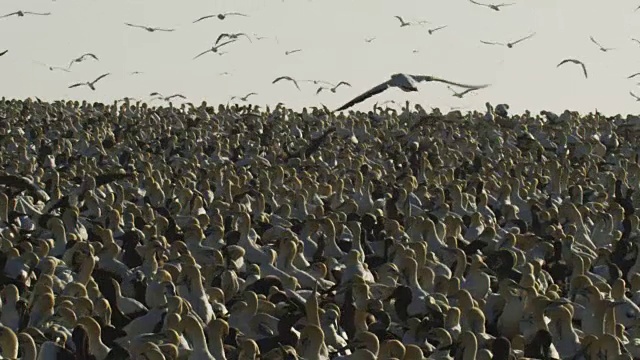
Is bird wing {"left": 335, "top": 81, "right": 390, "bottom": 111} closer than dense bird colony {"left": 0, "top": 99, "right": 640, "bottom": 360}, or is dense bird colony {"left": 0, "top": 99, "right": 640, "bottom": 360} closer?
dense bird colony {"left": 0, "top": 99, "right": 640, "bottom": 360}

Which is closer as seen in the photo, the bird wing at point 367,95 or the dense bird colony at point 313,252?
the dense bird colony at point 313,252

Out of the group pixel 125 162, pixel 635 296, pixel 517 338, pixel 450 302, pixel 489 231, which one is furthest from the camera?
pixel 125 162

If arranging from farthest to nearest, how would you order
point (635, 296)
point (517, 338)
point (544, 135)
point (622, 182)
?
point (544, 135) < point (622, 182) < point (635, 296) < point (517, 338)

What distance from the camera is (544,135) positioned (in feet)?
145

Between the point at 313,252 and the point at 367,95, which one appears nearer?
the point at 313,252

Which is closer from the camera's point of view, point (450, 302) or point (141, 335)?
point (141, 335)

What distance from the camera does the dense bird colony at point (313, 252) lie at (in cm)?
1473

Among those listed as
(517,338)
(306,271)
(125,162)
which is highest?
(517,338)

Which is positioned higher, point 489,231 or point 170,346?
point 170,346

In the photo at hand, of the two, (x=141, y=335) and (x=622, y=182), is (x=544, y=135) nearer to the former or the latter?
(x=622, y=182)

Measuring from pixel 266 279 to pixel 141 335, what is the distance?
359 cm

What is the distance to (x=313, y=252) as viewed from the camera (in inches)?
829

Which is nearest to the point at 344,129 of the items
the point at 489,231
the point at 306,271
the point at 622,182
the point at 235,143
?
the point at 235,143

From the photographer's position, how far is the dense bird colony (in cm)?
1473
